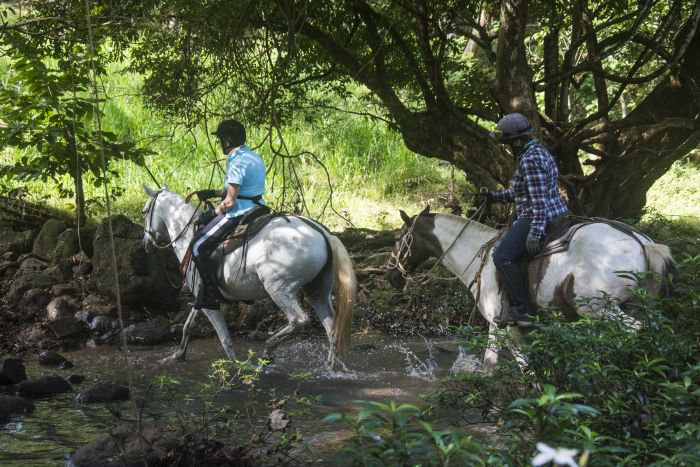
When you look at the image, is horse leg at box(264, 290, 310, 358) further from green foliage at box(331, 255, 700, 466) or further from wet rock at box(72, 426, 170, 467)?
green foliage at box(331, 255, 700, 466)

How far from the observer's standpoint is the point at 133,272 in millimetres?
10578

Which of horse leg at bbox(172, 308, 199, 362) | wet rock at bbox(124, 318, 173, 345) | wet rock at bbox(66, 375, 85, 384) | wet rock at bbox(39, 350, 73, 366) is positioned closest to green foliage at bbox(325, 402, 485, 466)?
wet rock at bbox(66, 375, 85, 384)

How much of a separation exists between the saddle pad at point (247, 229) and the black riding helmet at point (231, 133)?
0.73 meters

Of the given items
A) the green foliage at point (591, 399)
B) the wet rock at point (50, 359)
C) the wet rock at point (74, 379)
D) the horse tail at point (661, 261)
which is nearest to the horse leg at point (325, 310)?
the wet rock at point (74, 379)

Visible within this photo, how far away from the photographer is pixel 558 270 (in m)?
6.69

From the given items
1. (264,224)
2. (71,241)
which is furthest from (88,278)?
(264,224)

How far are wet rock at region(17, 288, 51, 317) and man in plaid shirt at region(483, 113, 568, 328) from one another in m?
6.54

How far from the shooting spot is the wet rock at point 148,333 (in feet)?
32.2

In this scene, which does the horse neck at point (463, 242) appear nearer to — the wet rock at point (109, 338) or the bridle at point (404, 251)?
the bridle at point (404, 251)

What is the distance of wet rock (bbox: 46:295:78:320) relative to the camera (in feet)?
33.6

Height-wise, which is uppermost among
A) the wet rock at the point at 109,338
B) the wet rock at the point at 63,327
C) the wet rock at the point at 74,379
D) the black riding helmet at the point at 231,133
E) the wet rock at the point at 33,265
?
the black riding helmet at the point at 231,133

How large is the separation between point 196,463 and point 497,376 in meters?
1.93

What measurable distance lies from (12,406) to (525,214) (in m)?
4.79

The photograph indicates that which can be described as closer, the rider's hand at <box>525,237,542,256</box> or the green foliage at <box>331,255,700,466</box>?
the green foliage at <box>331,255,700,466</box>
